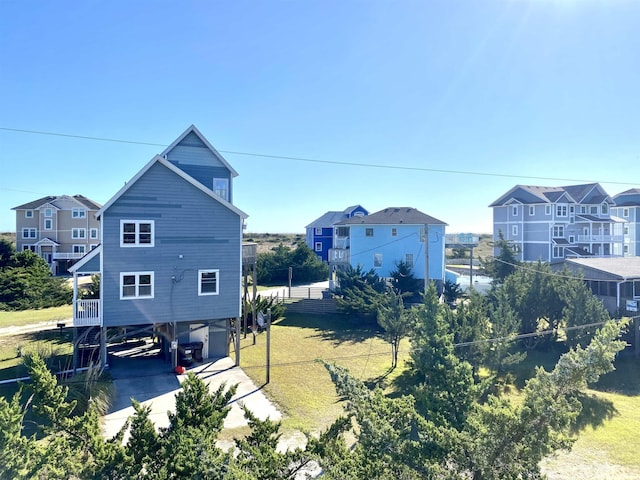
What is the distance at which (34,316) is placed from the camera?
29.6 m

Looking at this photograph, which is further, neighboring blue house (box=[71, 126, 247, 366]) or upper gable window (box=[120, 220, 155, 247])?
upper gable window (box=[120, 220, 155, 247])

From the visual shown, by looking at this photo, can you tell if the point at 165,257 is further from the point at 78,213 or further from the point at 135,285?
the point at 78,213

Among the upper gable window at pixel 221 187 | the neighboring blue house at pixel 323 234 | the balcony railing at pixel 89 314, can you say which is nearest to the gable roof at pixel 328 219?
the neighboring blue house at pixel 323 234

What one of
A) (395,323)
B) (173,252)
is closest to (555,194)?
(395,323)

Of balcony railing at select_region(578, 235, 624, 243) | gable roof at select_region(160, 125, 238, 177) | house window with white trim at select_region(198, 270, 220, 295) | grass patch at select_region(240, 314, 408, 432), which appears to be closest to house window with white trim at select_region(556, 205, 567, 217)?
balcony railing at select_region(578, 235, 624, 243)

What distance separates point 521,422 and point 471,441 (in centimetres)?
88

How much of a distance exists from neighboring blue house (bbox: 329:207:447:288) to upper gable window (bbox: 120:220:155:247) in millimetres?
22735

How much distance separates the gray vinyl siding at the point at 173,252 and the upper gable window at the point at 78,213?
41570 millimetres

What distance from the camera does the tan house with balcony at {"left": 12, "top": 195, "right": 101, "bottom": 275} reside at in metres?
51.3

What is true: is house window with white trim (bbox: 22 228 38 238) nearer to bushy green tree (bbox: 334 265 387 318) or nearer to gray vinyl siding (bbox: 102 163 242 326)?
bushy green tree (bbox: 334 265 387 318)

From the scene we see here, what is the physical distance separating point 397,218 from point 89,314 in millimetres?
27695

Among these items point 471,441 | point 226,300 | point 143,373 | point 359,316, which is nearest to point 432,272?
point 359,316

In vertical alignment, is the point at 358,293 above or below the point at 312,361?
above

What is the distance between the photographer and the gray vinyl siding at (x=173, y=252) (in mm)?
17297
